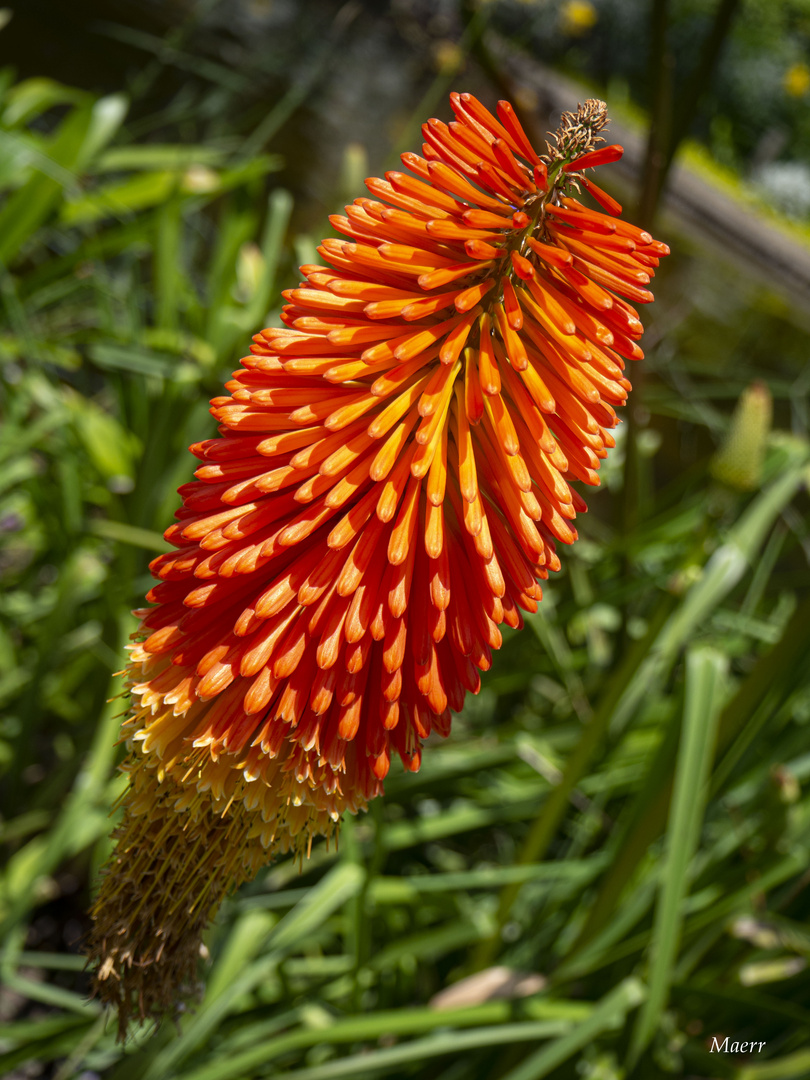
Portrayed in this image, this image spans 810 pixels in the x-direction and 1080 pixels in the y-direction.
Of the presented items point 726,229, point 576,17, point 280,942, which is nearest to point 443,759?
point 280,942

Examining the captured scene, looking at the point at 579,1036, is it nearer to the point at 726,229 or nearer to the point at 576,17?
the point at 726,229

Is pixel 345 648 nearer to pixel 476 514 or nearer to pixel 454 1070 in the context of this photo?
pixel 476 514

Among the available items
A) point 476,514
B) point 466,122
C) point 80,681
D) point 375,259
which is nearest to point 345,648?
point 476,514

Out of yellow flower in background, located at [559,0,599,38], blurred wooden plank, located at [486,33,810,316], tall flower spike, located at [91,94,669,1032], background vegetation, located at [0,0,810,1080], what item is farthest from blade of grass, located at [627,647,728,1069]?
yellow flower in background, located at [559,0,599,38]

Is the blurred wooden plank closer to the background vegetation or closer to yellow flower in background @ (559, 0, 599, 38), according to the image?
yellow flower in background @ (559, 0, 599, 38)

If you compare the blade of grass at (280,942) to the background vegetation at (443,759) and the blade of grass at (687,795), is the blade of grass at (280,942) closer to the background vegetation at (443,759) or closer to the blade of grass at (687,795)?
the background vegetation at (443,759)

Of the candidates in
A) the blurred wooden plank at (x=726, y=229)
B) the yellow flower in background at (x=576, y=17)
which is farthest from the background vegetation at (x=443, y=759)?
the yellow flower in background at (x=576, y=17)

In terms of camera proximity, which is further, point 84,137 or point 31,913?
point 84,137
